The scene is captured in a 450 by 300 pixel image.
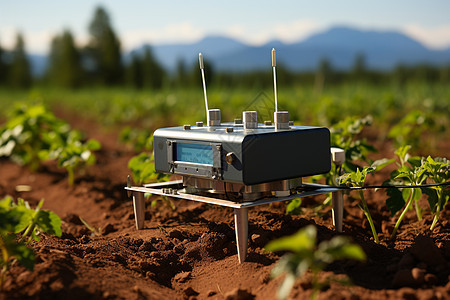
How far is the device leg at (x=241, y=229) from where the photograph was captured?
3053mm

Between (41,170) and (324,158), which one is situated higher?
(324,158)

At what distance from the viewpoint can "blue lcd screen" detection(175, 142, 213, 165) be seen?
3.19 meters

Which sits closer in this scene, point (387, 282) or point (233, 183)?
point (387, 282)

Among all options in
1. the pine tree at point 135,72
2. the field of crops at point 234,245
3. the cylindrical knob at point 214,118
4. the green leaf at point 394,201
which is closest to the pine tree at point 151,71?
the pine tree at point 135,72

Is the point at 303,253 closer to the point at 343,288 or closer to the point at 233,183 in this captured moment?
the point at 343,288

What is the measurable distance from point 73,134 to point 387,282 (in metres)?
5.05

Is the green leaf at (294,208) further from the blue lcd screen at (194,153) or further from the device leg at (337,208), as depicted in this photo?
the blue lcd screen at (194,153)

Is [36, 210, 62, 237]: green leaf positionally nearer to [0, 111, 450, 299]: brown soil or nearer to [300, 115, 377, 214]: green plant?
[0, 111, 450, 299]: brown soil

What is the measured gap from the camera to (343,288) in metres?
2.53

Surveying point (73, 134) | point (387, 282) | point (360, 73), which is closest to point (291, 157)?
point (387, 282)

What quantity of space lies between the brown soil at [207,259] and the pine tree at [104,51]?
63.5m

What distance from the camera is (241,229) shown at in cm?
306

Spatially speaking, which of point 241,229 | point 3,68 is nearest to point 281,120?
point 241,229

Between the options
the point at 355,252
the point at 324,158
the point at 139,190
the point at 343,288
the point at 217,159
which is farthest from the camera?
the point at 139,190
